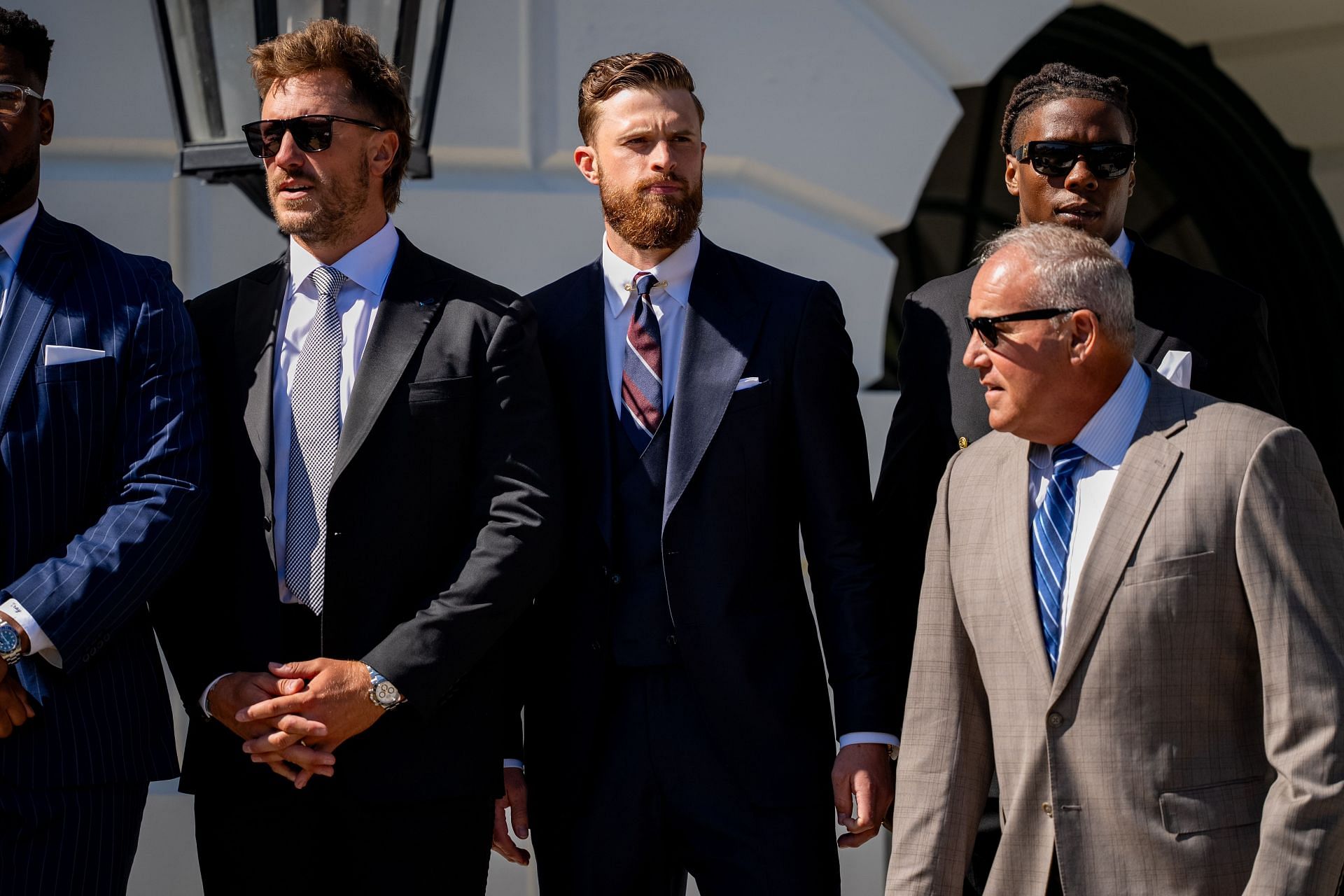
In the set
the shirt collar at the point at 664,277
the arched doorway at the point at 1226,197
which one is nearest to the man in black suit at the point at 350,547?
the shirt collar at the point at 664,277

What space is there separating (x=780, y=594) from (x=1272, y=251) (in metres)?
3.15

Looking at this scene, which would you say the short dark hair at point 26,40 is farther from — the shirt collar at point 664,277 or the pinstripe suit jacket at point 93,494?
the shirt collar at point 664,277

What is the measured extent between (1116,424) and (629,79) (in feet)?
3.82

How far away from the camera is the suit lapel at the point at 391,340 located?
249 cm

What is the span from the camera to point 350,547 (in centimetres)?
247

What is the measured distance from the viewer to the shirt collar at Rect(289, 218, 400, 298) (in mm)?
2662

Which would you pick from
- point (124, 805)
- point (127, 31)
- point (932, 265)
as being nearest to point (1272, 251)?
point (932, 265)

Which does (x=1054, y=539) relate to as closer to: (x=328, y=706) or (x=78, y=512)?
(x=328, y=706)

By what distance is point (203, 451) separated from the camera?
248 centimetres

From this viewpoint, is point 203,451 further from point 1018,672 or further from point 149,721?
point 1018,672

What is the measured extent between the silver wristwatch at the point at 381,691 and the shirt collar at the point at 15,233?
97cm

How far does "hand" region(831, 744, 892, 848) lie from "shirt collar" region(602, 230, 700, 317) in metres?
0.92

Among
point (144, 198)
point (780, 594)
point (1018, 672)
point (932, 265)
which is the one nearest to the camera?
point (1018, 672)

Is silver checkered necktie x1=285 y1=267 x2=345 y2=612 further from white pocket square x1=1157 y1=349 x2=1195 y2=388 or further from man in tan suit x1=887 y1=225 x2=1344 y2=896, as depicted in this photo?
white pocket square x1=1157 y1=349 x2=1195 y2=388
